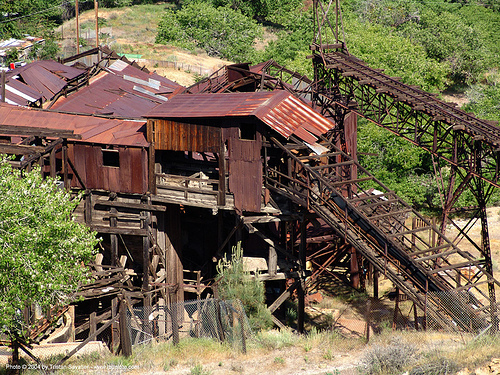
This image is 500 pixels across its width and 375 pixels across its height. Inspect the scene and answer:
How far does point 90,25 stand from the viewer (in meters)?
75.4

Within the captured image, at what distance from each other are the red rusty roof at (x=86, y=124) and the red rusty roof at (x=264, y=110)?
139 cm

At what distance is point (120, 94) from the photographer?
31.2m

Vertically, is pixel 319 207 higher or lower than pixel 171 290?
higher

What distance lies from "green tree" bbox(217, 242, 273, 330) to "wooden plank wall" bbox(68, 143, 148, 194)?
15.0ft

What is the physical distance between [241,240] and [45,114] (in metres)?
10.1

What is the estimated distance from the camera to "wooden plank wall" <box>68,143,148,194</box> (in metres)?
23.0

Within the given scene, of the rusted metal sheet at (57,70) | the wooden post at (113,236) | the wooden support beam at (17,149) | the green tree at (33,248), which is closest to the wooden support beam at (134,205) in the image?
the wooden post at (113,236)

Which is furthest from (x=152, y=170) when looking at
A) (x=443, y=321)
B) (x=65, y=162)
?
(x=443, y=321)

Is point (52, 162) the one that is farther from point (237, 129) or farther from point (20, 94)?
point (20, 94)

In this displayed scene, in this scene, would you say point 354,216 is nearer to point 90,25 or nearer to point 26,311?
point 26,311

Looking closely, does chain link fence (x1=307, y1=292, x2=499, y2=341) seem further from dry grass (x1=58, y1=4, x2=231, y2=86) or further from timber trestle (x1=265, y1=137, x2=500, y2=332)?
dry grass (x1=58, y1=4, x2=231, y2=86)

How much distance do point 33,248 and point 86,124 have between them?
31.4 feet

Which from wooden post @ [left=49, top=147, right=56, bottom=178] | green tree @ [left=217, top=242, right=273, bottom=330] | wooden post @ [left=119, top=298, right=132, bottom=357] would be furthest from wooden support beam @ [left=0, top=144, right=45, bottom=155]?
green tree @ [left=217, top=242, right=273, bottom=330]

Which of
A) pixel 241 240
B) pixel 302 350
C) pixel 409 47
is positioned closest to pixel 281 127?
pixel 241 240
